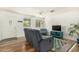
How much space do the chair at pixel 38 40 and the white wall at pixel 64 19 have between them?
204mm

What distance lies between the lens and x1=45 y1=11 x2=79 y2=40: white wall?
7.29ft

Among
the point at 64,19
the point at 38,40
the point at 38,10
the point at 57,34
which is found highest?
the point at 38,10

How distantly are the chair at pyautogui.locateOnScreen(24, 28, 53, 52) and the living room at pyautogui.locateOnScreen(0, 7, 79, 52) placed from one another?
7cm

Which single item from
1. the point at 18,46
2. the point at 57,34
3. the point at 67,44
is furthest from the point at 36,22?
the point at 67,44

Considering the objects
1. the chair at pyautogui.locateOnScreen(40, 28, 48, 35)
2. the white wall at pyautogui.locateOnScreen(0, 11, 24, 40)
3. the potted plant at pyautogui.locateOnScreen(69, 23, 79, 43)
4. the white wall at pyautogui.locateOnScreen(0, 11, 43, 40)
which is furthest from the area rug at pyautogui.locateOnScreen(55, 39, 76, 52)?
the white wall at pyautogui.locateOnScreen(0, 11, 24, 40)

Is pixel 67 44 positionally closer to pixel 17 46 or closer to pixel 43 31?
pixel 43 31

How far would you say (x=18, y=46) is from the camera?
89.0 inches

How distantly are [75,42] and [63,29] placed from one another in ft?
0.99

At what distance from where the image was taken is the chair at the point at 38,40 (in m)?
2.24

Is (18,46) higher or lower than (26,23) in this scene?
lower

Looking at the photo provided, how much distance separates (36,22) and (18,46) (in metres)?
0.52

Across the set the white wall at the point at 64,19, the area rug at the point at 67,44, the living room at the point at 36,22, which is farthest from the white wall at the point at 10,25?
the area rug at the point at 67,44
